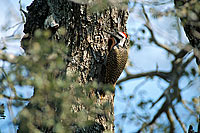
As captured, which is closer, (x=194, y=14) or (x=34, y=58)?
(x=34, y=58)

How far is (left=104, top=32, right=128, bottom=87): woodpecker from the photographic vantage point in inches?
125

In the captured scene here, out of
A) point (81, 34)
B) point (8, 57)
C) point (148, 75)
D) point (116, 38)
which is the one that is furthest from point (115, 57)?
point (148, 75)

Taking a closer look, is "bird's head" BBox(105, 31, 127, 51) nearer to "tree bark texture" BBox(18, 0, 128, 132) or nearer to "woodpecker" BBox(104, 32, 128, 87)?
"woodpecker" BBox(104, 32, 128, 87)

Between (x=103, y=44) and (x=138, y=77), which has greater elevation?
(x=138, y=77)

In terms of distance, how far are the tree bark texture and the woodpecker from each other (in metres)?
0.10

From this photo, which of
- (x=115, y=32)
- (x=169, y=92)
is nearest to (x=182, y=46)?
(x=115, y=32)

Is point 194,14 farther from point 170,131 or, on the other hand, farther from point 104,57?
point 170,131

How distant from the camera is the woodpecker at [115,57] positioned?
318 centimetres

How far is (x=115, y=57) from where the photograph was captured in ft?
11.5

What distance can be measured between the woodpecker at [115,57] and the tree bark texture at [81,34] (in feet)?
0.33

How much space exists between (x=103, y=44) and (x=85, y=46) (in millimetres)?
200

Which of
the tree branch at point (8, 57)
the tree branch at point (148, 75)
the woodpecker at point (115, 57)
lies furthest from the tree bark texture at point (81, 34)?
the tree branch at point (148, 75)

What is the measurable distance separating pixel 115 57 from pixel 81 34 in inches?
24.4

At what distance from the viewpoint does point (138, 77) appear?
20.5 ft
